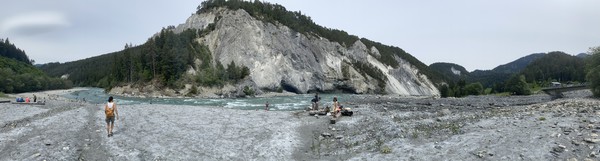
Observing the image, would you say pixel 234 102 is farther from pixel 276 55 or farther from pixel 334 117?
pixel 276 55

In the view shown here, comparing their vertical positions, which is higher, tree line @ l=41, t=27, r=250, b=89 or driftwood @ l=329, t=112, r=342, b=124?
tree line @ l=41, t=27, r=250, b=89

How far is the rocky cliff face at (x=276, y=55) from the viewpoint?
137625 mm

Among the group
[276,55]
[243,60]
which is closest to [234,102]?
[243,60]

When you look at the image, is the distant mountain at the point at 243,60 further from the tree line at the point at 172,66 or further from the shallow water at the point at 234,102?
the shallow water at the point at 234,102

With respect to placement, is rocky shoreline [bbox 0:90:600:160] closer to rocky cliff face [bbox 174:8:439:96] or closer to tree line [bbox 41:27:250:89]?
tree line [bbox 41:27:250:89]

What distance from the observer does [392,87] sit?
182 meters

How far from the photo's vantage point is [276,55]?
474 ft

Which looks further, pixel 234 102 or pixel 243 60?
pixel 243 60

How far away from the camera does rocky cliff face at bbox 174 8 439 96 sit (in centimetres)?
13762

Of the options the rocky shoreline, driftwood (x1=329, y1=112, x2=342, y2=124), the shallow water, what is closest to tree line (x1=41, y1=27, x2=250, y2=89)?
the shallow water

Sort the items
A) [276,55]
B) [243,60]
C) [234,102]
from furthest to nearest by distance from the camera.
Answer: [276,55]
[243,60]
[234,102]

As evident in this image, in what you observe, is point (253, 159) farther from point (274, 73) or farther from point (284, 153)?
point (274, 73)

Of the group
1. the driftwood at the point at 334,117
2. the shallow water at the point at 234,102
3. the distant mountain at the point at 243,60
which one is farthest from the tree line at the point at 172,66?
the driftwood at the point at 334,117

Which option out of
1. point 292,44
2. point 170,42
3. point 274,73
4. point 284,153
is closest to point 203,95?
point 170,42
